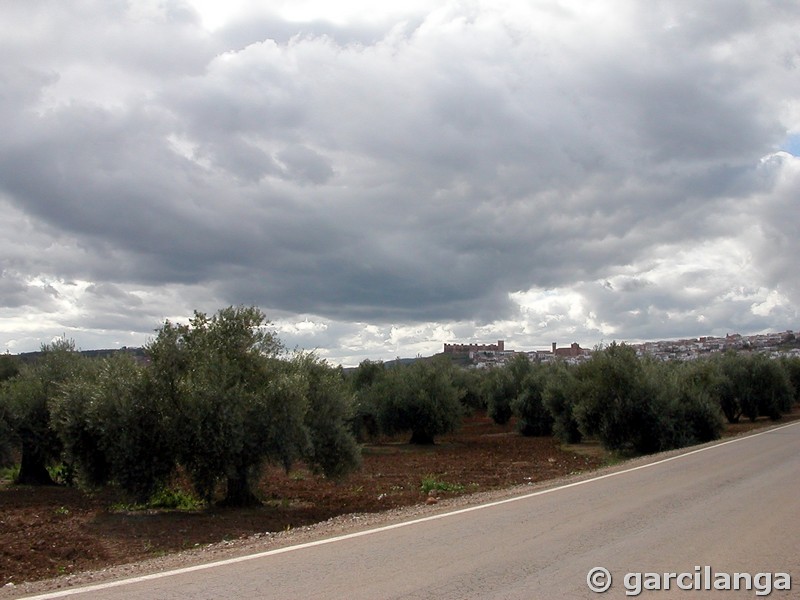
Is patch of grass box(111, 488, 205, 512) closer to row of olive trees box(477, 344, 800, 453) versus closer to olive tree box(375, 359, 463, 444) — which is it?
row of olive trees box(477, 344, 800, 453)

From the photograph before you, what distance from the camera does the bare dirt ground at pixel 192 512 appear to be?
14.2m

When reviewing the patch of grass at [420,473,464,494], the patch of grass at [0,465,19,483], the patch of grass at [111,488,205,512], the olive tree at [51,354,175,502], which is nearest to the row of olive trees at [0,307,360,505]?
the olive tree at [51,354,175,502]

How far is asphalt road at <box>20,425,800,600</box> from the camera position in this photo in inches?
298

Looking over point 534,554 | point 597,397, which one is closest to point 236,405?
point 534,554

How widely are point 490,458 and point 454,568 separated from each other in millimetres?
31556

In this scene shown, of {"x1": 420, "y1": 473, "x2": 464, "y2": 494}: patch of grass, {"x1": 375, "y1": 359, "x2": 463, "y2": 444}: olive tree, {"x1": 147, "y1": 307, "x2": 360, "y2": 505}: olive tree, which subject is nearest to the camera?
{"x1": 147, "y1": 307, "x2": 360, "y2": 505}: olive tree

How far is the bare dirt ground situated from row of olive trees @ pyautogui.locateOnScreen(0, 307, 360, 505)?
1.18 meters

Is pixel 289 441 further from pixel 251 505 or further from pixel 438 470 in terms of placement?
pixel 438 470

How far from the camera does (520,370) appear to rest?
74562 millimetres

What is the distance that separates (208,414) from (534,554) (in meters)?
12.3

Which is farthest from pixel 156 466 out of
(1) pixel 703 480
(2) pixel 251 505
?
(1) pixel 703 480

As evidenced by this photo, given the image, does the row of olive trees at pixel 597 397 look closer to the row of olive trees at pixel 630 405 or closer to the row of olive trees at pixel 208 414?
the row of olive trees at pixel 630 405

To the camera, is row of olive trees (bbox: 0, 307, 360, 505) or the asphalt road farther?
row of olive trees (bbox: 0, 307, 360, 505)

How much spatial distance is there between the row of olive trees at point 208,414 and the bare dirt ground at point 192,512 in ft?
3.87
